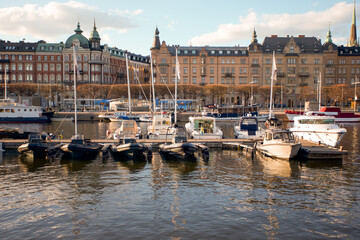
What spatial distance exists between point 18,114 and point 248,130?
53064 millimetres

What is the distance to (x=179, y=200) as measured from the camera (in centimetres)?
2183

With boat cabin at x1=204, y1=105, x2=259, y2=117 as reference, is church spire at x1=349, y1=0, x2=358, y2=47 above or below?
above

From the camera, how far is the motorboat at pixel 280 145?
33.1 metres

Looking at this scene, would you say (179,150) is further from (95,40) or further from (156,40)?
(95,40)

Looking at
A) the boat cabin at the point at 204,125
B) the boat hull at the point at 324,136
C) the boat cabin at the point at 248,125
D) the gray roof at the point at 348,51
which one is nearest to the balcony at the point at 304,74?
the gray roof at the point at 348,51

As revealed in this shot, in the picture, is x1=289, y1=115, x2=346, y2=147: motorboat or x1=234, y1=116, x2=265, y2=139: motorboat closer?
x1=289, y1=115, x2=346, y2=147: motorboat

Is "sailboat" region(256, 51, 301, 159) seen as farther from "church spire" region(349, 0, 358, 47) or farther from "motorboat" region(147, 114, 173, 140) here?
"church spire" region(349, 0, 358, 47)

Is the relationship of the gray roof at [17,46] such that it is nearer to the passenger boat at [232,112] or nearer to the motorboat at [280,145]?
the passenger boat at [232,112]

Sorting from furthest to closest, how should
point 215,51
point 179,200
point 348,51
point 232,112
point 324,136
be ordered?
point 348,51
point 215,51
point 232,112
point 324,136
point 179,200

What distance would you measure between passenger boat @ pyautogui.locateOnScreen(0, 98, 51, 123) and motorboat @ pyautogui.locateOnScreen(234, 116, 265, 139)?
47637 mm

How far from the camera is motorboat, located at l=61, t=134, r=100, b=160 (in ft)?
109

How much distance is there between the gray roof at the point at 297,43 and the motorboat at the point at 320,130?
85.6m

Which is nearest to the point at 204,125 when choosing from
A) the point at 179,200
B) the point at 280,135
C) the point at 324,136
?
the point at 280,135

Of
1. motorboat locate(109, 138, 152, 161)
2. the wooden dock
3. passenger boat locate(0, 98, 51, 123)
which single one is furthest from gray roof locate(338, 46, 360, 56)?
motorboat locate(109, 138, 152, 161)
